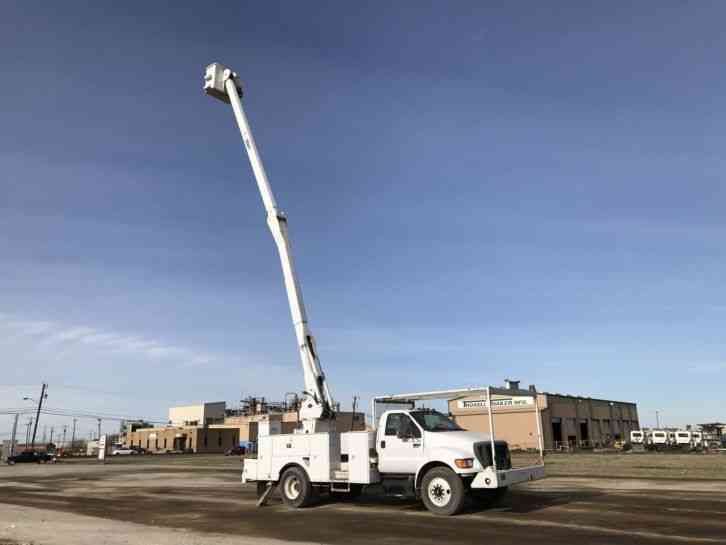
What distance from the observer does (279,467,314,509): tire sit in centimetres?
1568

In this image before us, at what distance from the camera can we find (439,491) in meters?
13.7

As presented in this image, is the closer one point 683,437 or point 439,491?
point 439,491

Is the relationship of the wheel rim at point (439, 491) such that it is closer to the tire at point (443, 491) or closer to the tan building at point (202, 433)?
the tire at point (443, 491)

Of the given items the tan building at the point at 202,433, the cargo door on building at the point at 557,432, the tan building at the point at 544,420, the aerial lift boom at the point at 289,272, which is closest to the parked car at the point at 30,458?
the tan building at the point at 202,433

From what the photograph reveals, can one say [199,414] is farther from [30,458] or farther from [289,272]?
[289,272]

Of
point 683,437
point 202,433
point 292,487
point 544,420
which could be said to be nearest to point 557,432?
point 544,420

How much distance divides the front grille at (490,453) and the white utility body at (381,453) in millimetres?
22

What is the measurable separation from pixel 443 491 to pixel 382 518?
1518 millimetres

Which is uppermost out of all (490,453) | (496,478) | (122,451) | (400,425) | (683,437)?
(400,425)

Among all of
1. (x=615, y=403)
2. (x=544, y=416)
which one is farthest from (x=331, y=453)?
(x=615, y=403)

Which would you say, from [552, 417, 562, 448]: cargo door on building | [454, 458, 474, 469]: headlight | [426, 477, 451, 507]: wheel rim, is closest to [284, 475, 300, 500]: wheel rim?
[426, 477, 451, 507]: wheel rim

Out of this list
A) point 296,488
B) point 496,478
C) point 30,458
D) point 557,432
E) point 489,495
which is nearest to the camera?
point 496,478

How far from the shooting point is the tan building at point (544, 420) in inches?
2657

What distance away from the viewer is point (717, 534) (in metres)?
10.3
